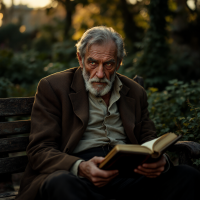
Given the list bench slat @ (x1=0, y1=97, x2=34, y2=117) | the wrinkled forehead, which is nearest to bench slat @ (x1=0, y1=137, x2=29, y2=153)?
bench slat @ (x1=0, y1=97, x2=34, y2=117)

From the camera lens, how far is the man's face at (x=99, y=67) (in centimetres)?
247

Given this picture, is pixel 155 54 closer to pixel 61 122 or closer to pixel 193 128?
pixel 193 128

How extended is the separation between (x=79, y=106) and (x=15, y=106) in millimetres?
619

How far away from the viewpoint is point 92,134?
243 cm

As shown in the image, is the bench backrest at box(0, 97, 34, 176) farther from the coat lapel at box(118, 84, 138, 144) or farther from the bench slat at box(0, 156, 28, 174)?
the coat lapel at box(118, 84, 138, 144)

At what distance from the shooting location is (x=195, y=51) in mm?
10305

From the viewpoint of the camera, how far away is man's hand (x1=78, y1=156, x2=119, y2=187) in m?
1.75

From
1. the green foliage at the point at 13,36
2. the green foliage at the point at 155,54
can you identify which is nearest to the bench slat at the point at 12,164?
the green foliage at the point at 155,54

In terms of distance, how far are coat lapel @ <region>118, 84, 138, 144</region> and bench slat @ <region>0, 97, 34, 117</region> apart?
93cm

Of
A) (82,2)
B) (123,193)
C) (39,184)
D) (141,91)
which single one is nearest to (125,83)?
(141,91)

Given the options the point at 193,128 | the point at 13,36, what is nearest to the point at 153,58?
the point at 193,128

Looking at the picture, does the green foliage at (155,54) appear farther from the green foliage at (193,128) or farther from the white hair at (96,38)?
the white hair at (96,38)

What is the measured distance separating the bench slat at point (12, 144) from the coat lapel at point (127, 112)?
1.00 meters

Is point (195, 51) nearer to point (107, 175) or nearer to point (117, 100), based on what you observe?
point (117, 100)
